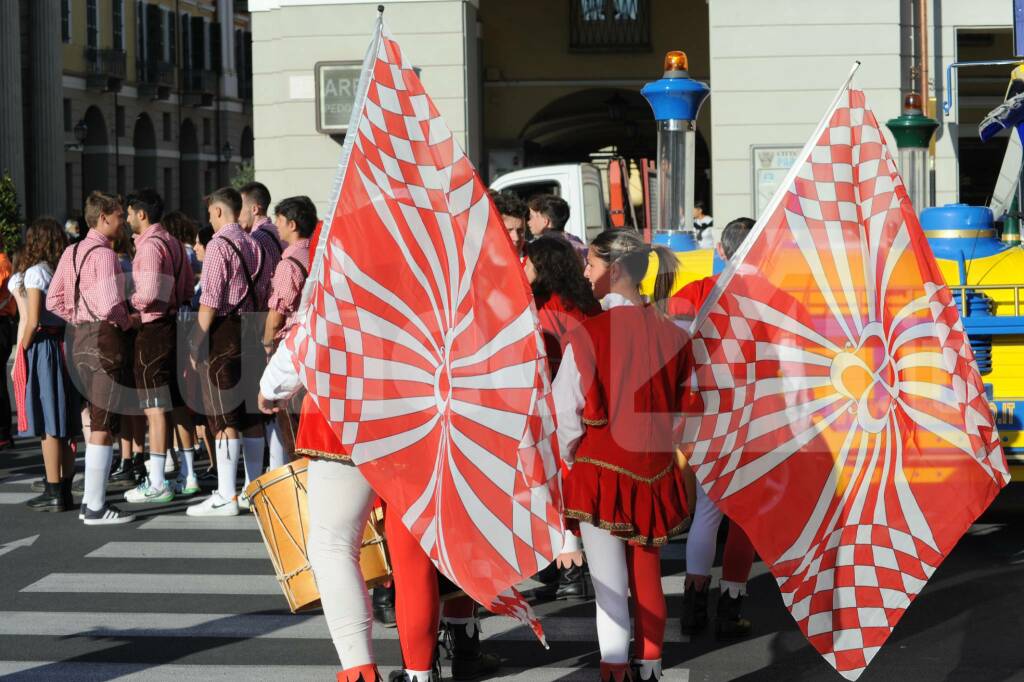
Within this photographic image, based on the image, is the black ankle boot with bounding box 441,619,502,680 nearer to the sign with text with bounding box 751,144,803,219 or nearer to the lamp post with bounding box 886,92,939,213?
the lamp post with bounding box 886,92,939,213

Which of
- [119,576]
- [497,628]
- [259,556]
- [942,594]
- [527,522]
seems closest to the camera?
[527,522]

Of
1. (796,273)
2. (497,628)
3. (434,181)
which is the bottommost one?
(497,628)

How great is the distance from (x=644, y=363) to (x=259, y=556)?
3905mm

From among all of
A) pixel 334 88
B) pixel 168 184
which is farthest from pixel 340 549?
pixel 168 184

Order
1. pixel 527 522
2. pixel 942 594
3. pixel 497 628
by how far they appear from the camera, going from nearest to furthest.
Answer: pixel 527 522 < pixel 497 628 < pixel 942 594

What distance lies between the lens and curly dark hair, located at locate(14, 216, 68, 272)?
388 inches

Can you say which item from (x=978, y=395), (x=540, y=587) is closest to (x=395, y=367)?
(x=978, y=395)

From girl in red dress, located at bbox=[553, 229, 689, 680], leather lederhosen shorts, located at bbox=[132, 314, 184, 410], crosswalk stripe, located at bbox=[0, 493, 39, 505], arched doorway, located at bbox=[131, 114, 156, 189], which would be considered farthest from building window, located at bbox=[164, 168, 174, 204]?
girl in red dress, located at bbox=[553, 229, 689, 680]

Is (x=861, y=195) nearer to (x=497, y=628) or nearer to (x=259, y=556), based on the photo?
(x=497, y=628)

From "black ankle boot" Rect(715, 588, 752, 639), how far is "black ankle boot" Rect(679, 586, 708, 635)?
86mm

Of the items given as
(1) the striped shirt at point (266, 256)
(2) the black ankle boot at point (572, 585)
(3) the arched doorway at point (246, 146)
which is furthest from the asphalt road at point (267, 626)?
(3) the arched doorway at point (246, 146)

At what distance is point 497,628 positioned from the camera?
22.2 feet

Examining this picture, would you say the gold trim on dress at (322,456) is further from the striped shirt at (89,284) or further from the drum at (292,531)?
the striped shirt at (89,284)

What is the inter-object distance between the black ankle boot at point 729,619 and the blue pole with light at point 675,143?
4265 millimetres
